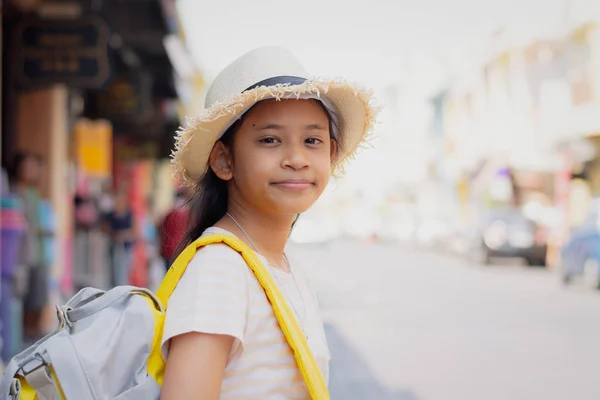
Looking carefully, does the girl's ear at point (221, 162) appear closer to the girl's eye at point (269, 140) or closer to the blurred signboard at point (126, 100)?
the girl's eye at point (269, 140)

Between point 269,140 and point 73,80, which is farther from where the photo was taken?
point 73,80

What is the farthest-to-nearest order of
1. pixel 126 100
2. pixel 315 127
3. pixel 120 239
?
pixel 126 100
pixel 120 239
pixel 315 127

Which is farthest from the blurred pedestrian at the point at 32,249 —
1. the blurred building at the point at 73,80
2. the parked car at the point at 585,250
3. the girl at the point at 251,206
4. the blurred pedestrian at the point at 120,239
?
the parked car at the point at 585,250

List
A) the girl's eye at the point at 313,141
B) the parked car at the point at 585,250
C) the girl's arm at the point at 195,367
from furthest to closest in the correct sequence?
the parked car at the point at 585,250 → the girl's eye at the point at 313,141 → the girl's arm at the point at 195,367

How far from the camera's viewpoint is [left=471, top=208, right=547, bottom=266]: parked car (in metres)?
23.3

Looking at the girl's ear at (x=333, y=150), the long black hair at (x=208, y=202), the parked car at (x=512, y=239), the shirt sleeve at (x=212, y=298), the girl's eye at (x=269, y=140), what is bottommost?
the parked car at (x=512, y=239)

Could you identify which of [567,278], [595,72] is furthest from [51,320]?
[595,72]

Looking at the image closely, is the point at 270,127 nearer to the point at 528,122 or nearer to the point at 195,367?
the point at 195,367

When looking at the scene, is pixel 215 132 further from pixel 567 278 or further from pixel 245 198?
pixel 567 278

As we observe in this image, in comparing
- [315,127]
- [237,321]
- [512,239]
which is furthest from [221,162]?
[512,239]

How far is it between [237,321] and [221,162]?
0.47m

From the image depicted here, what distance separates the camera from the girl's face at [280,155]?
1647 mm

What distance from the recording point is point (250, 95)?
1.57 m

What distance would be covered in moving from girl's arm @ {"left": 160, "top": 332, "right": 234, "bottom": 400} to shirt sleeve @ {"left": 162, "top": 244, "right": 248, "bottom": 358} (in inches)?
0.7
